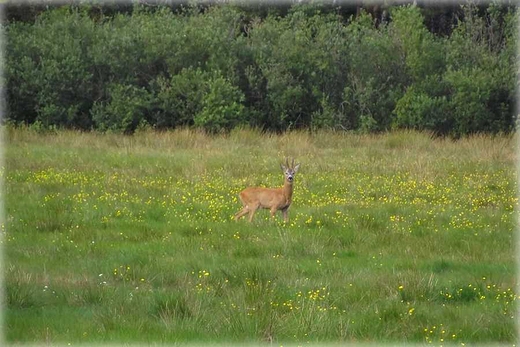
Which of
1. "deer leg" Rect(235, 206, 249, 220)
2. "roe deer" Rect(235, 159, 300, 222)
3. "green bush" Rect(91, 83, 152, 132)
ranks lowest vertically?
"green bush" Rect(91, 83, 152, 132)

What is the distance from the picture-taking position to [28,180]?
17094 millimetres

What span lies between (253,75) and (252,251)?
70.5ft

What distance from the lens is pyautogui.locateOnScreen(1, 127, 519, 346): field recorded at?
8.46 meters

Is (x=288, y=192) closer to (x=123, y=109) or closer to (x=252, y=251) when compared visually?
(x=252, y=251)

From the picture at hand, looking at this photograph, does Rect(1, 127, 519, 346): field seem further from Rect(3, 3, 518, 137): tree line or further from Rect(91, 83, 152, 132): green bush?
Rect(3, 3, 518, 137): tree line

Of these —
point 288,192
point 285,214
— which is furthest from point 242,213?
point 288,192

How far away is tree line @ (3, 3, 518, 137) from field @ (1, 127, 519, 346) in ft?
31.4

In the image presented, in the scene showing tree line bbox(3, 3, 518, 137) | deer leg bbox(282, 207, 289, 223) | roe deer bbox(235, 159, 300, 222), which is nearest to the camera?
deer leg bbox(282, 207, 289, 223)

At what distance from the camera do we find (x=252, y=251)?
11.6m

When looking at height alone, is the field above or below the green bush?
above

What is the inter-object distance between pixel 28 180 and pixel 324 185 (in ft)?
16.6

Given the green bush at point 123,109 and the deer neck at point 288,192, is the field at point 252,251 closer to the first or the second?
the deer neck at point 288,192

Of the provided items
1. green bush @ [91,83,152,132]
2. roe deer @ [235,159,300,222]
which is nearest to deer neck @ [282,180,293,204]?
roe deer @ [235,159,300,222]

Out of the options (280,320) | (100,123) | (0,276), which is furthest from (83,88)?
(280,320)
